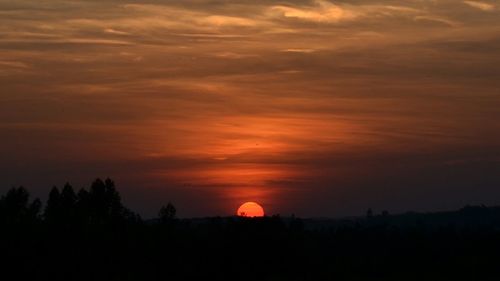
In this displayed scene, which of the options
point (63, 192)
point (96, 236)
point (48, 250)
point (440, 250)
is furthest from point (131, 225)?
point (440, 250)

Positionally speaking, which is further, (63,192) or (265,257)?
(63,192)

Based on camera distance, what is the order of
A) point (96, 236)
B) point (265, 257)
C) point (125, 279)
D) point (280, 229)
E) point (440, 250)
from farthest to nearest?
point (440, 250), point (280, 229), point (265, 257), point (96, 236), point (125, 279)

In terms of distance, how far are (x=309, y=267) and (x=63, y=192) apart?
3075 cm

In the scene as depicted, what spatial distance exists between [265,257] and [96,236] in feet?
62.7

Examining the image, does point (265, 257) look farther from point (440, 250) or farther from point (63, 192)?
point (440, 250)

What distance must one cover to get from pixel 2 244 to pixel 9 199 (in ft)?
96.1

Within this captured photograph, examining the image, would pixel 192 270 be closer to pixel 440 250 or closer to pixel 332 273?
pixel 332 273

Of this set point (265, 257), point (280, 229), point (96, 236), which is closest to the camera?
point (96, 236)

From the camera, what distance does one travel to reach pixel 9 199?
439 ft

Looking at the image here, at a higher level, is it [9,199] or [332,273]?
[9,199]

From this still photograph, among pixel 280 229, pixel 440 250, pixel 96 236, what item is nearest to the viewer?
pixel 96 236

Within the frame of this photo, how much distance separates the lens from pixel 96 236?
372 ft

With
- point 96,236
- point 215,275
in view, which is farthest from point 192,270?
point 96,236

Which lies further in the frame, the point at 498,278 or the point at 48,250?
A: the point at 498,278
